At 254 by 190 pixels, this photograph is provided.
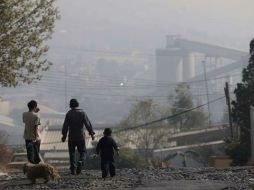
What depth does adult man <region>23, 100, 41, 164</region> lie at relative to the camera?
14.8 m

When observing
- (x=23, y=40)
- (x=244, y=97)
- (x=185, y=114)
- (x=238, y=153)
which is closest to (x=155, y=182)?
(x=23, y=40)

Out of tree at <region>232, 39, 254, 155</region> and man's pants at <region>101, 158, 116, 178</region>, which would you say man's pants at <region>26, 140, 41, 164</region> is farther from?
tree at <region>232, 39, 254, 155</region>

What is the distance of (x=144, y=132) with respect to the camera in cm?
8712

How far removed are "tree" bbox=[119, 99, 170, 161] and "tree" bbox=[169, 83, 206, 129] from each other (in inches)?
159

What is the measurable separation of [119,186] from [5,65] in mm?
7839

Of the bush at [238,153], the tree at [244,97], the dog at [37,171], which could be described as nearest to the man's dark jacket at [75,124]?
the dog at [37,171]

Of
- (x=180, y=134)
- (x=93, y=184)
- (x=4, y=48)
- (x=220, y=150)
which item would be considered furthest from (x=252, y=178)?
(x=180, y=134)

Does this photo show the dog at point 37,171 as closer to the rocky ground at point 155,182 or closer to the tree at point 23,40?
the rocky ground at point 155,182

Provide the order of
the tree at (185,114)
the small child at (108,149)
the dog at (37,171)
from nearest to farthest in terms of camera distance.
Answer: the dog at (37,171)
the small child at (108,149)
the tree at (185,114)

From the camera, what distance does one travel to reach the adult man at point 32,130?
48.6ft

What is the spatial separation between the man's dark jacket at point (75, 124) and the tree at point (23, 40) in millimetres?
4528

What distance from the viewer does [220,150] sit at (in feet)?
207

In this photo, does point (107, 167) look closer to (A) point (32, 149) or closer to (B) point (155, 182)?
(A) point (32, 149)

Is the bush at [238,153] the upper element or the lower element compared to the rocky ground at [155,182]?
upper
